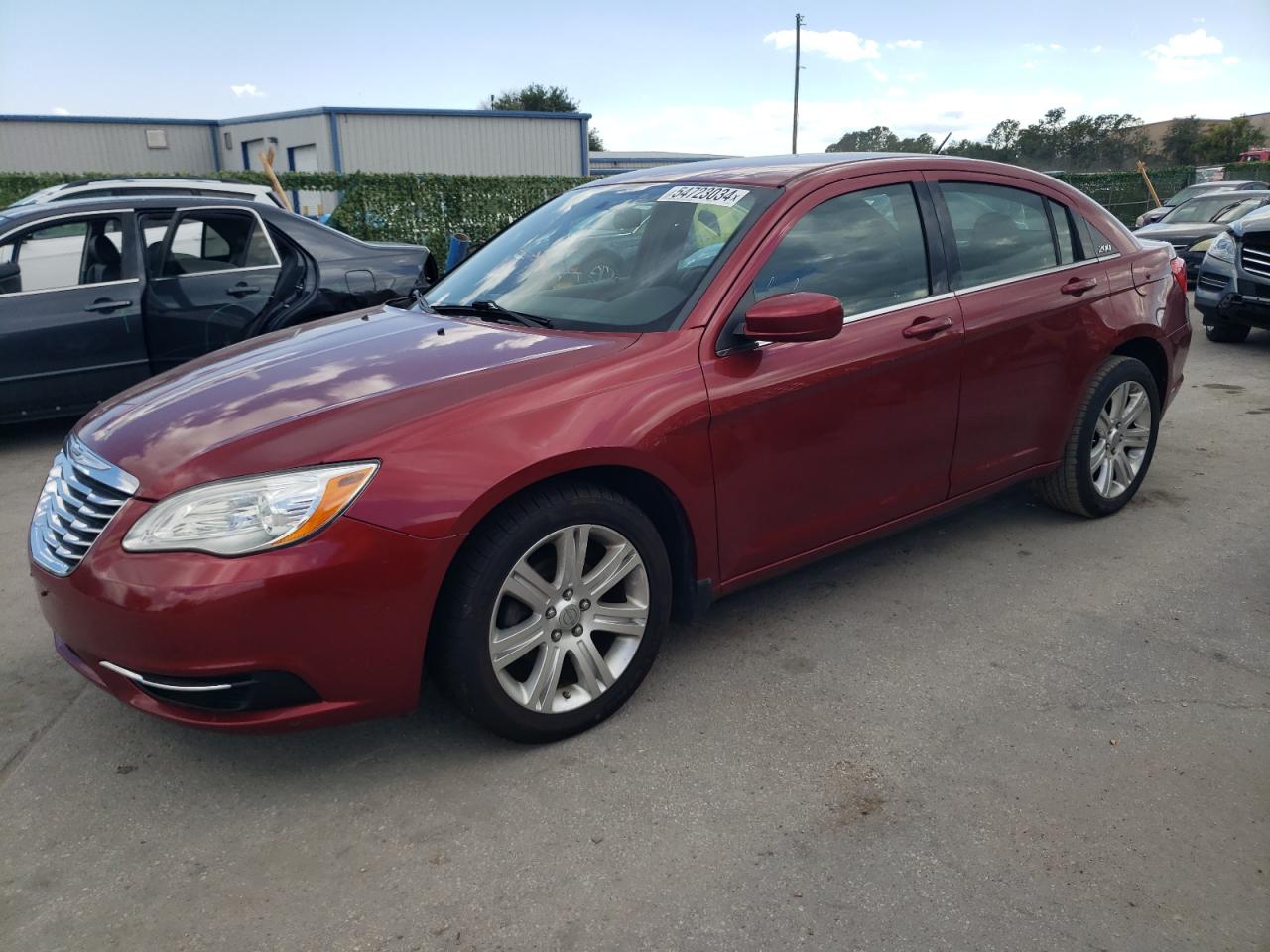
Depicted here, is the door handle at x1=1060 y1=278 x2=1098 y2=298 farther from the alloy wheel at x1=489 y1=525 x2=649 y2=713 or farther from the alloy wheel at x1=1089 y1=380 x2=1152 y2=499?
the alloy wheel at x1=489 y1=525 x2=649 y2=713

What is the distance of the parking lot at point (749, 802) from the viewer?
7.20 feet

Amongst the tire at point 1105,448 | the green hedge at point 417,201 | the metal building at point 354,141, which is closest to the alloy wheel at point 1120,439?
the tire at point 1105,448

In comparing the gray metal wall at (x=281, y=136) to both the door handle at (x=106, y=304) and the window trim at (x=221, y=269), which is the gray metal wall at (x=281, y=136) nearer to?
the window trim at (x=221, y=269)

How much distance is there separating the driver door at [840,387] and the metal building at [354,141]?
2576 cm

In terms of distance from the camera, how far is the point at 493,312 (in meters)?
3.45

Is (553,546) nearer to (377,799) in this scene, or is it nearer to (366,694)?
(366,694)

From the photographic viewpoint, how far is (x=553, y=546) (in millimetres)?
2770

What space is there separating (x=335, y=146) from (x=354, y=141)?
0.62 m

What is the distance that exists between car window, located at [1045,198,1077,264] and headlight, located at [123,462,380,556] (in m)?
3.16

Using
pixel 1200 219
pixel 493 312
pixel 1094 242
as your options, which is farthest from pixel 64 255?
pixel 1200 219

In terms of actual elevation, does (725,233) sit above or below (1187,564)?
above

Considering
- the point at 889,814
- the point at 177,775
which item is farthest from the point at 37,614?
the point at 889,814

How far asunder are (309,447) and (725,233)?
1.56m

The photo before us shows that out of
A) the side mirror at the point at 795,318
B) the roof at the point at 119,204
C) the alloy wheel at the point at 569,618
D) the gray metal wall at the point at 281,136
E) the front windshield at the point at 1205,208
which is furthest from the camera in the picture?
the gray metal wall at the point at 281,136
